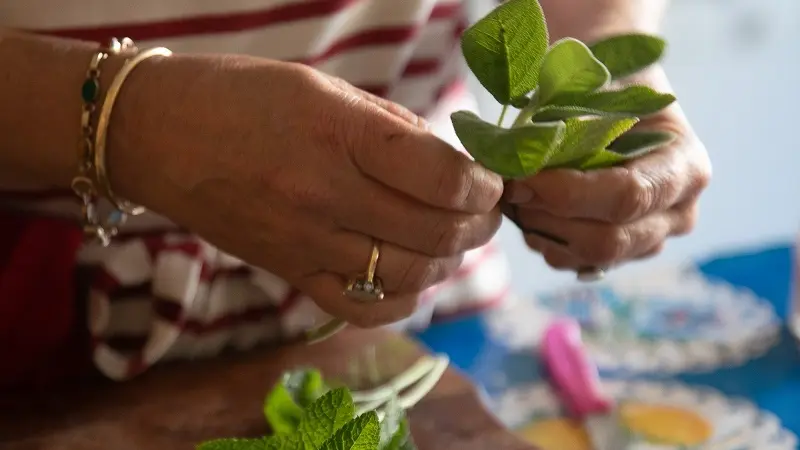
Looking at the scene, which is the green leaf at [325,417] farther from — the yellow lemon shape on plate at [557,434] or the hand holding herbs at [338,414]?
the yellow lemon shape on plate at [557,434]

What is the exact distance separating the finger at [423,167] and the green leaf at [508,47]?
34mm

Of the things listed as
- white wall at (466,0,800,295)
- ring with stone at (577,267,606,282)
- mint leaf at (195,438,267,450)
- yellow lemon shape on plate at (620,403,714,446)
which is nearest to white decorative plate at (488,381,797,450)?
yellow lemon shape on plate at (620,403,714,446)

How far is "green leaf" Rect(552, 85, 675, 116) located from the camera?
36 cm

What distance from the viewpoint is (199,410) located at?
500 mm

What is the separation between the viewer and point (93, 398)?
522 millimetres

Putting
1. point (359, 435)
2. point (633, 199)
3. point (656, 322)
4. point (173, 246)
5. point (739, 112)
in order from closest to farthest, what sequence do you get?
point (359, 435) → point (633, 199) → point (173, 246) → point (656, 322) → point (739, 112)

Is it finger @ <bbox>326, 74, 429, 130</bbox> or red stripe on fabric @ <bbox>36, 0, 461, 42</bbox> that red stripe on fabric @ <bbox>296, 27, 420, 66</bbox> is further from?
finger @ <bbox>326, 74, 429, 130</bbox>

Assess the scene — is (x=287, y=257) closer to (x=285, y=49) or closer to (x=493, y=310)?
(x=285, y=49)

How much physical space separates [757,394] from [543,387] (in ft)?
0.48

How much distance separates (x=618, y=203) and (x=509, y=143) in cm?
12

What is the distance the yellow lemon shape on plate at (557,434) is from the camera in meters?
0.53

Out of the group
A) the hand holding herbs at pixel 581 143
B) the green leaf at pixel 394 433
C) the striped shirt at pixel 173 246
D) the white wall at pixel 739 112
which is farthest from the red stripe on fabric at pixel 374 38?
the white wall at pixel 739 112

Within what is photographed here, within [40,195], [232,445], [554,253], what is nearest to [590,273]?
[554,253]

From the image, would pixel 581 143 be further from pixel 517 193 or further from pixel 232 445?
pixel 232 445
